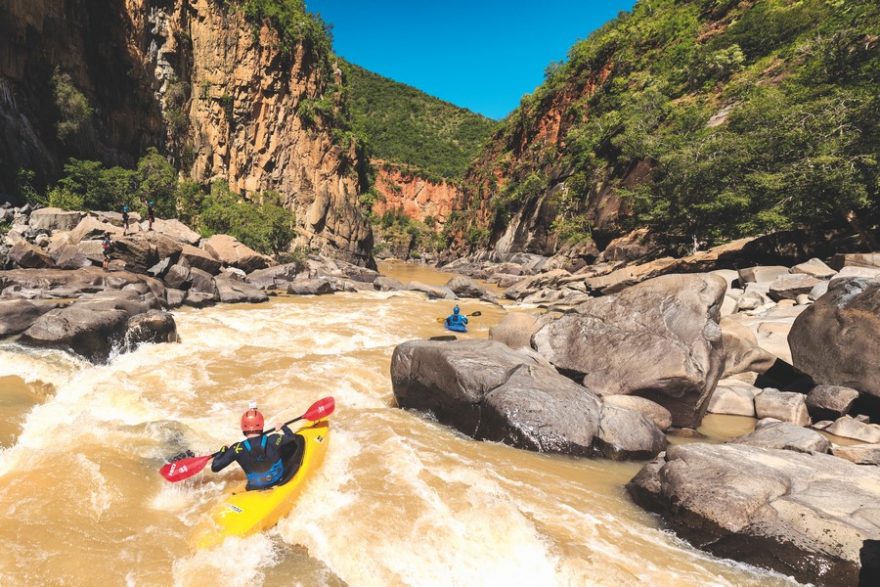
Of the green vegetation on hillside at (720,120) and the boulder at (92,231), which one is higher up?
the green vegetation on hillside at (720,120)

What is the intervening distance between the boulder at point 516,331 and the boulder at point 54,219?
657 inches

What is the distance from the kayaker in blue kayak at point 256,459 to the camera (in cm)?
416

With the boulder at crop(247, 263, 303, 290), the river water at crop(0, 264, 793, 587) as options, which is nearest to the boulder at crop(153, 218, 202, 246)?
the boulder at crop(247, 263, 303, 290)

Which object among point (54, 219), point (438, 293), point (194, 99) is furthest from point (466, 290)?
point (194, 99)

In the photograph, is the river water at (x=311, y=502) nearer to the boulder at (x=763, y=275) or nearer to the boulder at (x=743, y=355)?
the boulder at (x=743, y=355)

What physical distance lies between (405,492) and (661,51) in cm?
4146

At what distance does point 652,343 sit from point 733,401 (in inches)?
66.2

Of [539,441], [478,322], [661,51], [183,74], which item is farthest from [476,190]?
[539,441]

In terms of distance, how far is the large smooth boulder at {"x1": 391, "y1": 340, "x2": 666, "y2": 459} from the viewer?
211 inches

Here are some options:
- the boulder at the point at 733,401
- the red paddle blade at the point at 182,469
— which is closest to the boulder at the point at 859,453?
the boulder at the point at 733,401

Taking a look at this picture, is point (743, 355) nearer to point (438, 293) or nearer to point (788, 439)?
point (788, 439)

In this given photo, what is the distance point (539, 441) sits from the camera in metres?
5.39

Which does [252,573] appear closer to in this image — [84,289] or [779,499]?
[779,499]

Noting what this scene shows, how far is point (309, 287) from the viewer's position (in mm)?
18281
